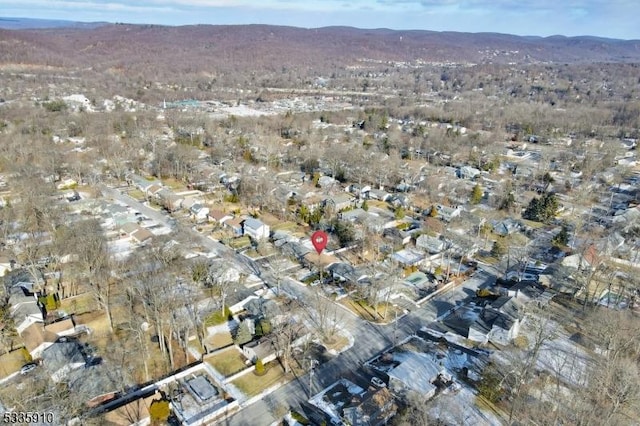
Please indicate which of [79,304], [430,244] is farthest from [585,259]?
[79,304]

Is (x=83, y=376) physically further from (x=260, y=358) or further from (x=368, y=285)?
(x=368, y=285)

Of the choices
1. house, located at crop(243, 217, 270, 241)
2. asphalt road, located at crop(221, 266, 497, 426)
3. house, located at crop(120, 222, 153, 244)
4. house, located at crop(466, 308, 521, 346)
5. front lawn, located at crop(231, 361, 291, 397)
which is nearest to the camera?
asphalt road, located at crop(221, 266, 497, 426)

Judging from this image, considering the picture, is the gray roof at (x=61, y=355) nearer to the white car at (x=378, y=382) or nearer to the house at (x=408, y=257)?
the white car at (x=378, y=382)

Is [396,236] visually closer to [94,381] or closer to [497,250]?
[497,250]

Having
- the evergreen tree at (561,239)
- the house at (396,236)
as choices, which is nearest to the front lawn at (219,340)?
the house at (396,236)

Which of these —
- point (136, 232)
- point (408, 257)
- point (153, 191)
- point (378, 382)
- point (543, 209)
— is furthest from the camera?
point (153, 191)

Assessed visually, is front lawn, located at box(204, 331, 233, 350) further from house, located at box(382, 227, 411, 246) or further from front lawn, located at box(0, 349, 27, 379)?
house, located at box(382, 227, 411, 246)

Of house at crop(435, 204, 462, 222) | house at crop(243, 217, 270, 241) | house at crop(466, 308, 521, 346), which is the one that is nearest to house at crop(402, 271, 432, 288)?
house at crop(466, 308, 521, 346)

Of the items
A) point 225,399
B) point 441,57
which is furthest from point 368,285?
point 441,57

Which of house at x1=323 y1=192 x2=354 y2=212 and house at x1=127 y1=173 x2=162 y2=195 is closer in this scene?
house at x1=323 y1=192 x2=354 y2=212
